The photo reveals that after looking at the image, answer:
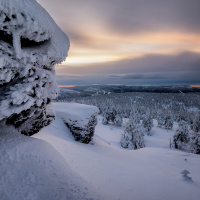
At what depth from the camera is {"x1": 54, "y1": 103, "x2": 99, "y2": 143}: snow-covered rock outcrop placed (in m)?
13.2

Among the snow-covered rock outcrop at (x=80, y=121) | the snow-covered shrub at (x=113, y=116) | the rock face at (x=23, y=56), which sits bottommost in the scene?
the snow-covered shrub at (x=113, y=116)

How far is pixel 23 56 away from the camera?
3.74 m

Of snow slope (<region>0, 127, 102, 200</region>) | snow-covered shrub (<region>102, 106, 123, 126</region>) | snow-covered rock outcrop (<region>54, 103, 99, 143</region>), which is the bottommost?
snow-covered shrub (<region>102, 106, 123, 126</region>)

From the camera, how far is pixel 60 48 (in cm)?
518

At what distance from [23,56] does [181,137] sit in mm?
35031

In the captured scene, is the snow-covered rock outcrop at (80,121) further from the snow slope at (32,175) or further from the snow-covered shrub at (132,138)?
the snow-covered shrub at (132,138)

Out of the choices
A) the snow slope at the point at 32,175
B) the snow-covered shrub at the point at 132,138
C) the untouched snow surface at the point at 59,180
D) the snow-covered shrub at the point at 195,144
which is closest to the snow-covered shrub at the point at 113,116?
the snow-covered shrub at the point at 132,138

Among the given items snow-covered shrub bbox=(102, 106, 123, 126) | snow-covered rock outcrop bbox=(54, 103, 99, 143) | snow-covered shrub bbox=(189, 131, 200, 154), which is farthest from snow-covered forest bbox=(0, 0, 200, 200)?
snow-covered shrub bbox=(102, 106, 123, 126)

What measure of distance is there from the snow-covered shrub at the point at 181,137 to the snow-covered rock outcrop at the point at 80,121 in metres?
24.7

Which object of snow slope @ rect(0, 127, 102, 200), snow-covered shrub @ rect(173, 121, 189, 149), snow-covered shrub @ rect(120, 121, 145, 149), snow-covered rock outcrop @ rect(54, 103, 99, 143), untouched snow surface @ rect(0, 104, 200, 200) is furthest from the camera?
snow-covered shrub @ rect(173, 121, 189, 149)

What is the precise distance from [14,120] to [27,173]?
1932 mm

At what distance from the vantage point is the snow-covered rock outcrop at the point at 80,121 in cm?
1325

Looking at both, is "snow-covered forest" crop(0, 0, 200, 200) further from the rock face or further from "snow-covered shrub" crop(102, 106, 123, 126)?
"snow-covered shrub" crop(102, 106, 123, 126)

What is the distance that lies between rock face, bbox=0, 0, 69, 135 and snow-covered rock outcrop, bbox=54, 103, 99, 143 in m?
8.44
